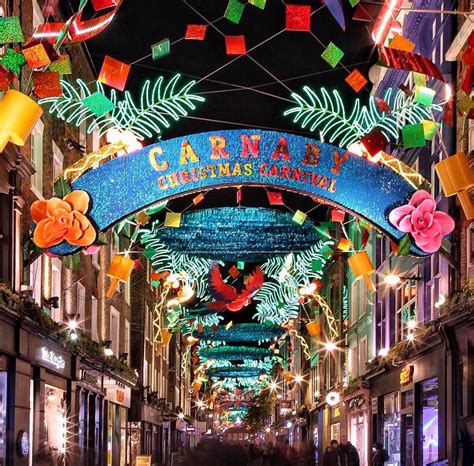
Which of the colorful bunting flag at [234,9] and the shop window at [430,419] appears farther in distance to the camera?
the shop window at [430,419]

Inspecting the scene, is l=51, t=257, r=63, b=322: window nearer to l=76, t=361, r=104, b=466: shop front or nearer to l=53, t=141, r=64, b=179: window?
l=53, t=141, r=64, b=179: window

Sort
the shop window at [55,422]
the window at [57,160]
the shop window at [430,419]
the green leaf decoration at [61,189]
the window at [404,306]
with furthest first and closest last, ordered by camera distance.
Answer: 1. the window at [404,306]
2. the shop window at [430,419]
3. the window at [57,160]
4. the shop window at [55,422]
5. the green leaf decoration at [61,189]

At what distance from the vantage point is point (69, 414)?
2566cm

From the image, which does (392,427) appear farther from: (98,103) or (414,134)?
(98,103)

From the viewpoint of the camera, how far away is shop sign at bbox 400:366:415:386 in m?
26.9

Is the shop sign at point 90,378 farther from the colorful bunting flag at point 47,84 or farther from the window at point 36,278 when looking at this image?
the colorful bunting flag at point 47,84

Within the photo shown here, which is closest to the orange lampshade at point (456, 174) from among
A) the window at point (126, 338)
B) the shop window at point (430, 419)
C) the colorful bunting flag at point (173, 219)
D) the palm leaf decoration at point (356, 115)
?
the palm leaf decoration at point (356, 115)

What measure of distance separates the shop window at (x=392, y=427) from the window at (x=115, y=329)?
10.6 meters

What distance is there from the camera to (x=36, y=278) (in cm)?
2123

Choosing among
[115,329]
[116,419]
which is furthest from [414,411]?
[116,419]

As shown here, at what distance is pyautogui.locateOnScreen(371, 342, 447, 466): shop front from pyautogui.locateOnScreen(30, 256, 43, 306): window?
9807 mm

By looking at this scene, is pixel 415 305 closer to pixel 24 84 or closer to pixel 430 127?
pixel 430 127

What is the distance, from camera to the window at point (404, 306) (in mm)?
28047

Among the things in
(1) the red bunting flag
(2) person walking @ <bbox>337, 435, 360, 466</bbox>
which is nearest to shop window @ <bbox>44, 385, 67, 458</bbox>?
(2) person walking @ <bbox>337, 435, 360, 466</bbox>
